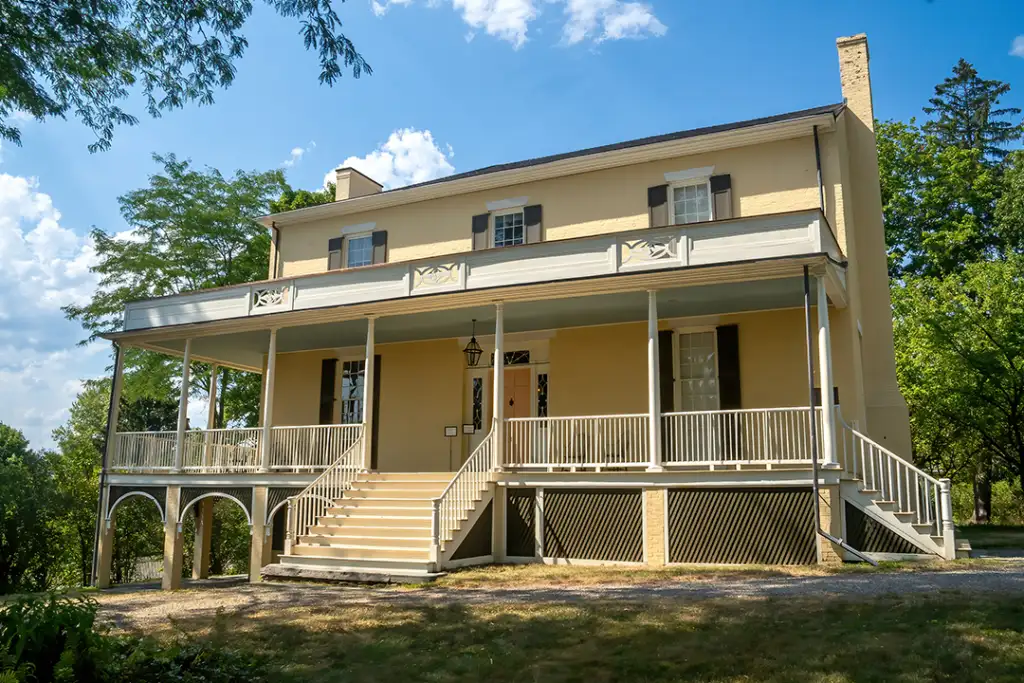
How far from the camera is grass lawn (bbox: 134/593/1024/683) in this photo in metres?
6.16

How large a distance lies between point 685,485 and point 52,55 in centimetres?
1030

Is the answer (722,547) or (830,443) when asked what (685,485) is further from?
(830,443)

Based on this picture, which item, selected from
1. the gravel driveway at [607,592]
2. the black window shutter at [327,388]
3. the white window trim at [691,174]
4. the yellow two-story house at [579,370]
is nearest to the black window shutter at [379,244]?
the yellow two-story house at [579,370]

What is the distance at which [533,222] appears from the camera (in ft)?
58.9

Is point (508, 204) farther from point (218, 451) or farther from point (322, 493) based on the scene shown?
point (218, 451)

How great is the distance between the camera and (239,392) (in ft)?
95.8

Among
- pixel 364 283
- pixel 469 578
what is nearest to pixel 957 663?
pixel 469 578

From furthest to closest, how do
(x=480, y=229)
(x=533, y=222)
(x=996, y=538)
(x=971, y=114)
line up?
(x=971, y=114) → (x=480, y=229) → (x=996, y=538) → (x=533, y=222)

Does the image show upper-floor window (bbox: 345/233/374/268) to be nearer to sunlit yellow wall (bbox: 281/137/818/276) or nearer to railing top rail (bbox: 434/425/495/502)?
sunlit yellow wall (bbox: 281/137/818/276)

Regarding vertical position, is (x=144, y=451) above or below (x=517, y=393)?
below

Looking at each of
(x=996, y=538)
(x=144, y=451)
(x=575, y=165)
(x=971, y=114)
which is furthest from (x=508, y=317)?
(x=971, y=114)

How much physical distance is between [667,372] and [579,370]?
2.01m

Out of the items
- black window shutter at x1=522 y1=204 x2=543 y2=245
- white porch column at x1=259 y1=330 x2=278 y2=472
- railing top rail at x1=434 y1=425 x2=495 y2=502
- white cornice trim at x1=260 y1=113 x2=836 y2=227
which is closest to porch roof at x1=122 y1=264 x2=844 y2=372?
white porch column at x1=259 y1=330 x2=278 y2=472

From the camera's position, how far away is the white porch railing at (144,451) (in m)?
18.4
